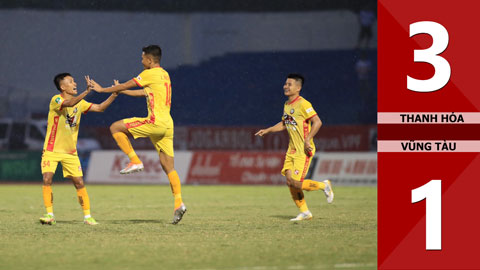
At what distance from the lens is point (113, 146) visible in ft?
102

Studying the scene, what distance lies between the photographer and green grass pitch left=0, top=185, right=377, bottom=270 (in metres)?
7.95

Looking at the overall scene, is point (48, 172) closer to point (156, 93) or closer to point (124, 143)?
point (124, 143)

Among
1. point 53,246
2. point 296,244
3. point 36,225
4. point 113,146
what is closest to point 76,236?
point 53,246

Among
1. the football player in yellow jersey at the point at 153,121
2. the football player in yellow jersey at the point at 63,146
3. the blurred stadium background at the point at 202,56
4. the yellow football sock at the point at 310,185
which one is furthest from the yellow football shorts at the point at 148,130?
the blurred stadium background at the point at 202,56

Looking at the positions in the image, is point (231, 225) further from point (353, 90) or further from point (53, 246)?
point (353, 90)

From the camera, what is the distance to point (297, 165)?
40.1ft

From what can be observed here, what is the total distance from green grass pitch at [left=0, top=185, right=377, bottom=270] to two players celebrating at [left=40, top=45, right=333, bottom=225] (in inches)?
19.8

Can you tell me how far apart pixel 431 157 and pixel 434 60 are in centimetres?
161

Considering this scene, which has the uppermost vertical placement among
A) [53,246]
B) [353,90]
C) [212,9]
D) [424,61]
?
[212,9]

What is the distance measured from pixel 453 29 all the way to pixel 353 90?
90.9 ft

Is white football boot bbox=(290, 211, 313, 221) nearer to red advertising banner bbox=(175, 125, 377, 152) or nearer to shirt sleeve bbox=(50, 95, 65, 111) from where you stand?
shirt sleeve bbox=(50, 95, 65, 111)

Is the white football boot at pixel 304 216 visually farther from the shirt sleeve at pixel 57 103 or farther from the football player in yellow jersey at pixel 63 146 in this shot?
the shirt sleeve at pixel 57 103

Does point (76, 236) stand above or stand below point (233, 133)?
below

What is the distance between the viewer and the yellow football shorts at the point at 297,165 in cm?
1220
